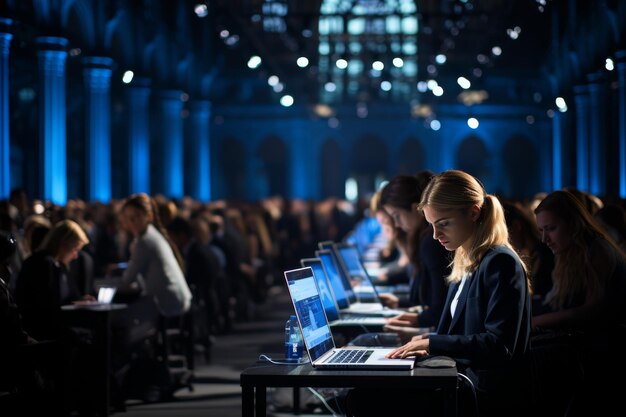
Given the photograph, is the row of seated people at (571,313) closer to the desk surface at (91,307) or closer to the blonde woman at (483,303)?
the blonde woman at (483,303)

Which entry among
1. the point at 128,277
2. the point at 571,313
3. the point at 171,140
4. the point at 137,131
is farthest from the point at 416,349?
the point at 171,140

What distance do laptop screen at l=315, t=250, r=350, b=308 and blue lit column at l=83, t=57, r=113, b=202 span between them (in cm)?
1781

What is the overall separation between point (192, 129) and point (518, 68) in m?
16.0

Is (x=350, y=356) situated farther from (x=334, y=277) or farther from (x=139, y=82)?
(x=139, y=82)

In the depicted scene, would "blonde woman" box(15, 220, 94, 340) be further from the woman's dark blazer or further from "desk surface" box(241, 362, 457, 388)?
the woman's dark blazer

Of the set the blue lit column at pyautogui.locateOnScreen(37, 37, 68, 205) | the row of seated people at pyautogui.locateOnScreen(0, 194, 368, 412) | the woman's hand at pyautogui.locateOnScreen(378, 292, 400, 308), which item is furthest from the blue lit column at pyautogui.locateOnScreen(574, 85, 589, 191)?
the woman's hand at pyautogui.locateOnScreen(378, 292, 400, 308)

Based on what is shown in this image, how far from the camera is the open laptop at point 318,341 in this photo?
4.33m

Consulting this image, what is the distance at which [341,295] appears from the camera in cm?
741

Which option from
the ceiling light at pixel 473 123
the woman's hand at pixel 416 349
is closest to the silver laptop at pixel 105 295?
the ceiling light at pixel 473 123

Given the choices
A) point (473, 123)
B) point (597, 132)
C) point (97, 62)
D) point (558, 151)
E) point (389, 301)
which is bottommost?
point (389, 301)

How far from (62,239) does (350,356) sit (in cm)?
362

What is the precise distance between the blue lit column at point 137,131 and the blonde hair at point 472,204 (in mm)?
25834

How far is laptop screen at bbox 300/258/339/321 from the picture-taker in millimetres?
6336

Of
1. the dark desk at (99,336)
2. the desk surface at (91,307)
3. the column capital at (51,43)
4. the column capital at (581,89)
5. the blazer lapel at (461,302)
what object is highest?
the column capital at (51,43)
